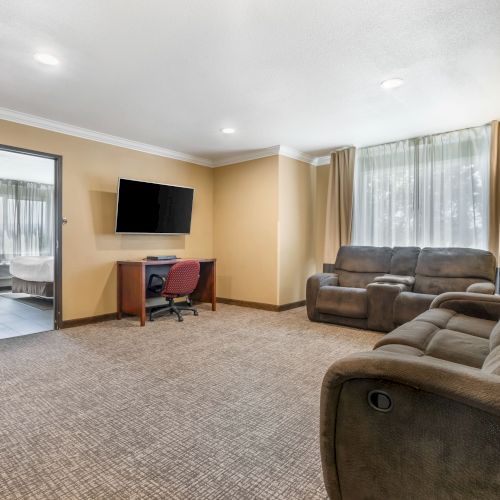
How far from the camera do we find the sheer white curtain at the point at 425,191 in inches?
161

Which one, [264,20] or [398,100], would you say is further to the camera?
[398,100]

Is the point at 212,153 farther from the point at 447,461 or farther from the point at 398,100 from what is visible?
the point at 447,461

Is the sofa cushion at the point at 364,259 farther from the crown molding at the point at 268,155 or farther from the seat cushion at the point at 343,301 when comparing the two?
the crown molding at the point at 268,155

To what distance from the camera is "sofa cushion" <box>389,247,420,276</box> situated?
428 centimetres

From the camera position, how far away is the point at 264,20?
2.13 m

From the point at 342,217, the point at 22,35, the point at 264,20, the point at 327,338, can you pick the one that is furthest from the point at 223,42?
the point at 342,217

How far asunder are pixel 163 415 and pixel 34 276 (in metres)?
4.82

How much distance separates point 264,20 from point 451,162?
3.23 meters

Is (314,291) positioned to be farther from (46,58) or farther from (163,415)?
(46,58)

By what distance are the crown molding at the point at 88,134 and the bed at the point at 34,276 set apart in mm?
2144


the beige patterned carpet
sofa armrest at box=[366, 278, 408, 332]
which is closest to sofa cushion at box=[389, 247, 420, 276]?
sofa armrest at box=[366, 278, 408, 332]

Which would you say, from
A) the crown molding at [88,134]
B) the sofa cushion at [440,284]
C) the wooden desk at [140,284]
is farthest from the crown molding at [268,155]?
the sofa cushion at [440,284]

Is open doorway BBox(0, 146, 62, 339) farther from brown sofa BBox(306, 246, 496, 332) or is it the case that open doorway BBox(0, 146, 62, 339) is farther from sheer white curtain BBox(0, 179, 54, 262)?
brown sofa BBox(306, 246, 496, 332)

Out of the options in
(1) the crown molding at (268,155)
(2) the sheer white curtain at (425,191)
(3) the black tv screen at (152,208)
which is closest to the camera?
(2) the sheer white curtain at (425,191)
